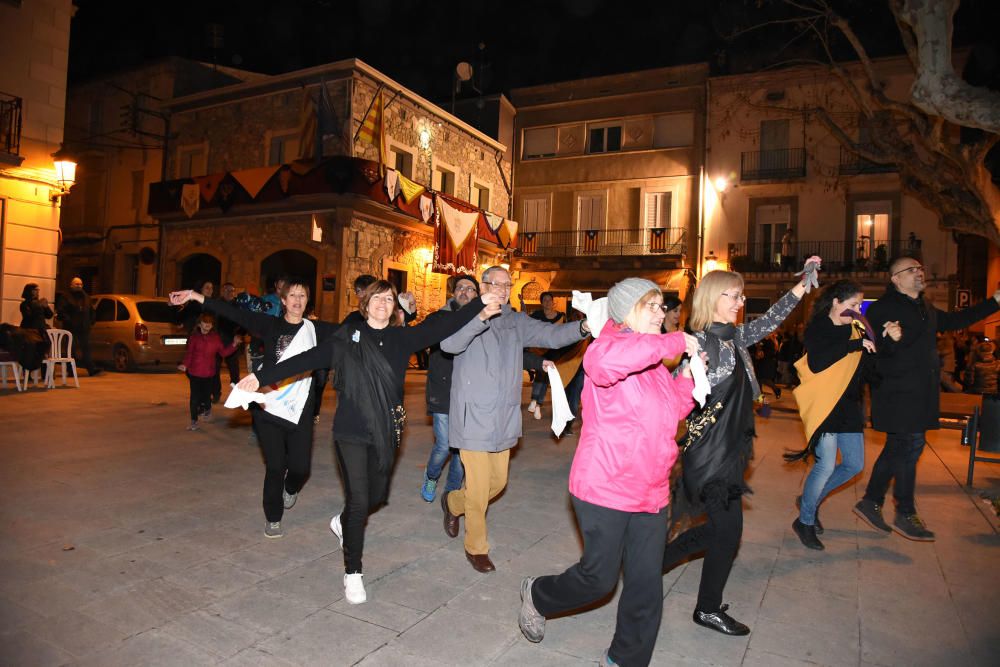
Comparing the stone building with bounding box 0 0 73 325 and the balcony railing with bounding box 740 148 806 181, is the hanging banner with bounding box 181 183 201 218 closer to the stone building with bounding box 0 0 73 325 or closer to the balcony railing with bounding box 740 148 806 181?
the stone building with bounding box 0 0 73 325

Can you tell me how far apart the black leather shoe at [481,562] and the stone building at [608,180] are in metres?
21.5

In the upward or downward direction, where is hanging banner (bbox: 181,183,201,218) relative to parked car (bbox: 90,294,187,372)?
upward

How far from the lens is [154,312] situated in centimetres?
1432

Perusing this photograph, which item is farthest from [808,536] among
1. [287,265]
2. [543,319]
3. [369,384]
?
[287,265]

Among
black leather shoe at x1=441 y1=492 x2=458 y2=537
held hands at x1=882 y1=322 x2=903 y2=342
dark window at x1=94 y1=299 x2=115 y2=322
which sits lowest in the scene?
black leather shoe at x1=441 y1=492 x2=458 y2=537

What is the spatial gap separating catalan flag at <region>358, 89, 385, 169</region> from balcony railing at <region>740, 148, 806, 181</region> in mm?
13456

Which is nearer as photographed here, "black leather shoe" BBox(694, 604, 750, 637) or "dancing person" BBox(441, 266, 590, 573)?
"black leather shoe" BBox(694, 604, 750, 637)

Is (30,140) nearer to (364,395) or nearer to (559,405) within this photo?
(364,395)

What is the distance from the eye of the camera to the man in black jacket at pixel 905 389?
15.0ft

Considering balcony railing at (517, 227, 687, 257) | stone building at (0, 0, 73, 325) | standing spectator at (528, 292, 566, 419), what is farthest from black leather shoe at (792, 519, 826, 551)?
balcony railing at (517, 227, 687, 257)

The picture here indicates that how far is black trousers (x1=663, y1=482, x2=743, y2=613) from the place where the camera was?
3.10m

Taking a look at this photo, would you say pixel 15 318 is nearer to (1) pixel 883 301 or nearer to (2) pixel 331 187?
(2) pixel 331 187

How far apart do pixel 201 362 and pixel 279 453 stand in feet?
14.3

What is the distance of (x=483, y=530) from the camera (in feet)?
12.8
